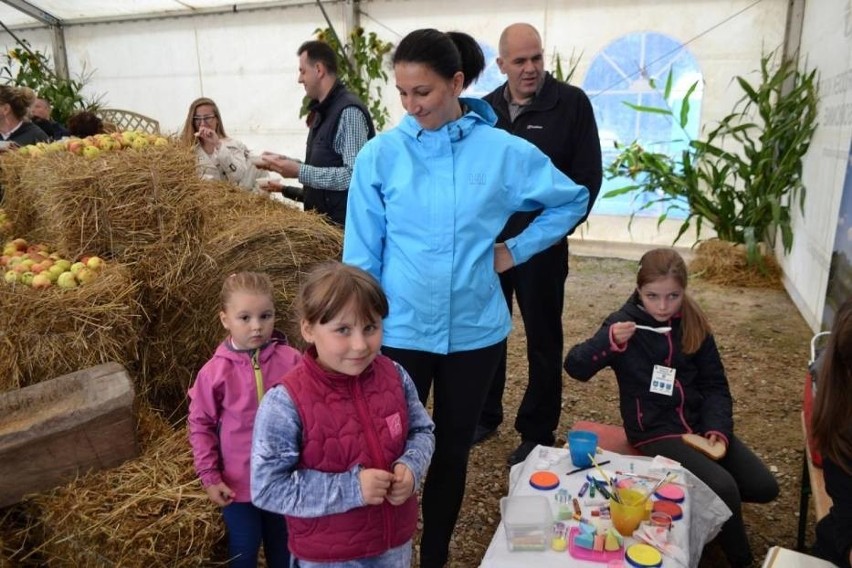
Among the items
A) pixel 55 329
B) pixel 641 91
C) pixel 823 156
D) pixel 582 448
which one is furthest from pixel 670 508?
pixel 641 91

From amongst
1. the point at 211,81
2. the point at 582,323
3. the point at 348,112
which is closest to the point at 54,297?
the point at 348,112

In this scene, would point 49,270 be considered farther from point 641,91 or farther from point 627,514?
point 641,91

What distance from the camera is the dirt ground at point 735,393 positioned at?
7.91 feet

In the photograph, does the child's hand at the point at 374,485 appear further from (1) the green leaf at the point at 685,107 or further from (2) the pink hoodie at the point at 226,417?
(1) the green leaf at the point at 685,107

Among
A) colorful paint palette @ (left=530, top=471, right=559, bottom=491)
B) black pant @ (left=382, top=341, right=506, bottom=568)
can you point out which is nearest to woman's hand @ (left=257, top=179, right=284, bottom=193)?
black pant @ (left=382, top=341, right=506, bottom=568)

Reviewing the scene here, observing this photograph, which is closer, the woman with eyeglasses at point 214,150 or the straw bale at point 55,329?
the straw bale at point 55,329

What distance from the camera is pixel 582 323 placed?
15.6 ft

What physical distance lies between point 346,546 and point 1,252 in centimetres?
269

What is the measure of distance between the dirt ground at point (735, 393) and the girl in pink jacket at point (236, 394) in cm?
89

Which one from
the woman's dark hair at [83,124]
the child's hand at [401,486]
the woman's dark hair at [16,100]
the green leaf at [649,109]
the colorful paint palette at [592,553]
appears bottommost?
the colorful paint palette at [592,553]

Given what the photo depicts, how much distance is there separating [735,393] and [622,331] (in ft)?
6.10

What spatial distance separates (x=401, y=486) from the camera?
1292 mm

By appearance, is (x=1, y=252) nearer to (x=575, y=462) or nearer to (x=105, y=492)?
(x=105, y=492)

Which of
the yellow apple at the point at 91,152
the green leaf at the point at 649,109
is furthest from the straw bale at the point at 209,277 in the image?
the green leaf at the point at 649,109
